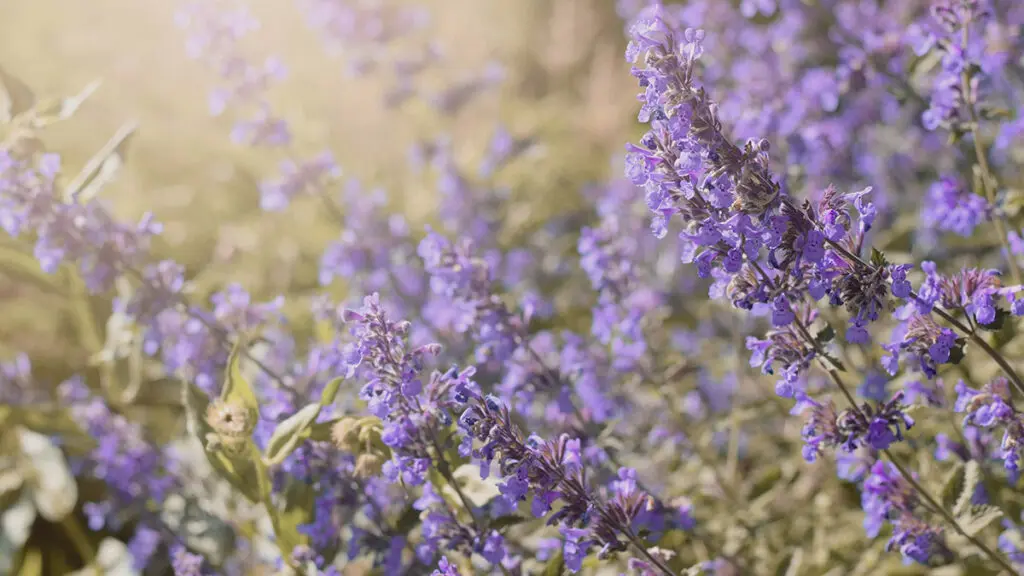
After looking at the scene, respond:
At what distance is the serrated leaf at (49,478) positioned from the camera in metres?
4.37

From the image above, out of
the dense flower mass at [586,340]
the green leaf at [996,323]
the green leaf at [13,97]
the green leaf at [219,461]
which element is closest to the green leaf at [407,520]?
the dense flower mass at [586,340]

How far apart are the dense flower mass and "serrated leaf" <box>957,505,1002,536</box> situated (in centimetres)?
2

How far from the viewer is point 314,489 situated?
9.64 feet

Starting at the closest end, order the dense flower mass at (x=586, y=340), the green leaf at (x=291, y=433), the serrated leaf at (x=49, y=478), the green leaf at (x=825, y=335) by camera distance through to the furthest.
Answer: the dense flower mass at (x=586, y=340)
the green leaf at (x=825, y=335)
the green leaf at (x=291, y=433)
the serrated leaf at (x=49, y=478)

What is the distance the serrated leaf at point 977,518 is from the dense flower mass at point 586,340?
0.02 m

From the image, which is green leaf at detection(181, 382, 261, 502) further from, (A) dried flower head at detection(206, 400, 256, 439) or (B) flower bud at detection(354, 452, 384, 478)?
(B) flower bud at detection(354, 452, 384, 478)

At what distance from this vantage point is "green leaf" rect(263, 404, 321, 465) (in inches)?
100

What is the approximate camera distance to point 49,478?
4.48 m

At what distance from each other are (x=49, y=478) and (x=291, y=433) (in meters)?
2.50

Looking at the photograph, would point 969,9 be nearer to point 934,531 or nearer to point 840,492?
point 934,531

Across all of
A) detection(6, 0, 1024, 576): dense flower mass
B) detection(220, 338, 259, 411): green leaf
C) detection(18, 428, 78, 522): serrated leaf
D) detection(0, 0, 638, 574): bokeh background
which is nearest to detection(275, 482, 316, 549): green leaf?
detection(6, 0, 1024, 576): dense flower mass

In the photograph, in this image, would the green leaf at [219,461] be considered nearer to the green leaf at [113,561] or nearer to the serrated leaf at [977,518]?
the green leaf at [113,561]

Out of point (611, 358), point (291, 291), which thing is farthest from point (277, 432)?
point (291, 291)

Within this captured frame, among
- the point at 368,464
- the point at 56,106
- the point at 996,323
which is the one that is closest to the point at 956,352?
the point at 996,323
